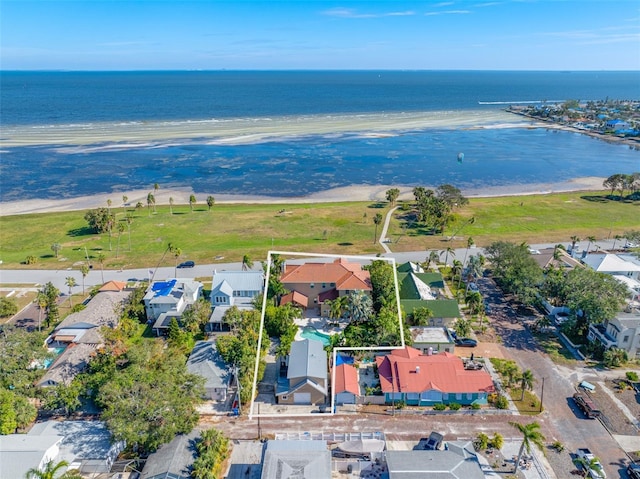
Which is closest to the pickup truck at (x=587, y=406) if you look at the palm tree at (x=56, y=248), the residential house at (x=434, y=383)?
the residential house at (x=434, y=383)

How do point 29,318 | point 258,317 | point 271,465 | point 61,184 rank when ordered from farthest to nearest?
point 61,184
point 29,318
point 258,317
point 271,465

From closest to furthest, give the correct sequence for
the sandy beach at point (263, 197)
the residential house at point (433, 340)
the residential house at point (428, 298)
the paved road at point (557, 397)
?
the paved road at point (557, 397), the residential house at point (433, 340), the residential house at point (428, 298), the sandy beach at point (263, 197)

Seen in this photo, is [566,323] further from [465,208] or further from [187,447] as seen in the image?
[465,208]

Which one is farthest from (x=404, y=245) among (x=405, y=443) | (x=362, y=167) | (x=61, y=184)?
(x=61, y=184)

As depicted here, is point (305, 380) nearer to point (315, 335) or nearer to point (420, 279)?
point (315, 335)

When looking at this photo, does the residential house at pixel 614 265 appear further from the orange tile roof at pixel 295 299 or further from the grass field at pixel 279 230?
the orange tile roof at pixel 295 299

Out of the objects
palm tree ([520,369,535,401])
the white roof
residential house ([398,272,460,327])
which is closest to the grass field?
the white roof

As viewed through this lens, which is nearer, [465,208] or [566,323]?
[566,323]
